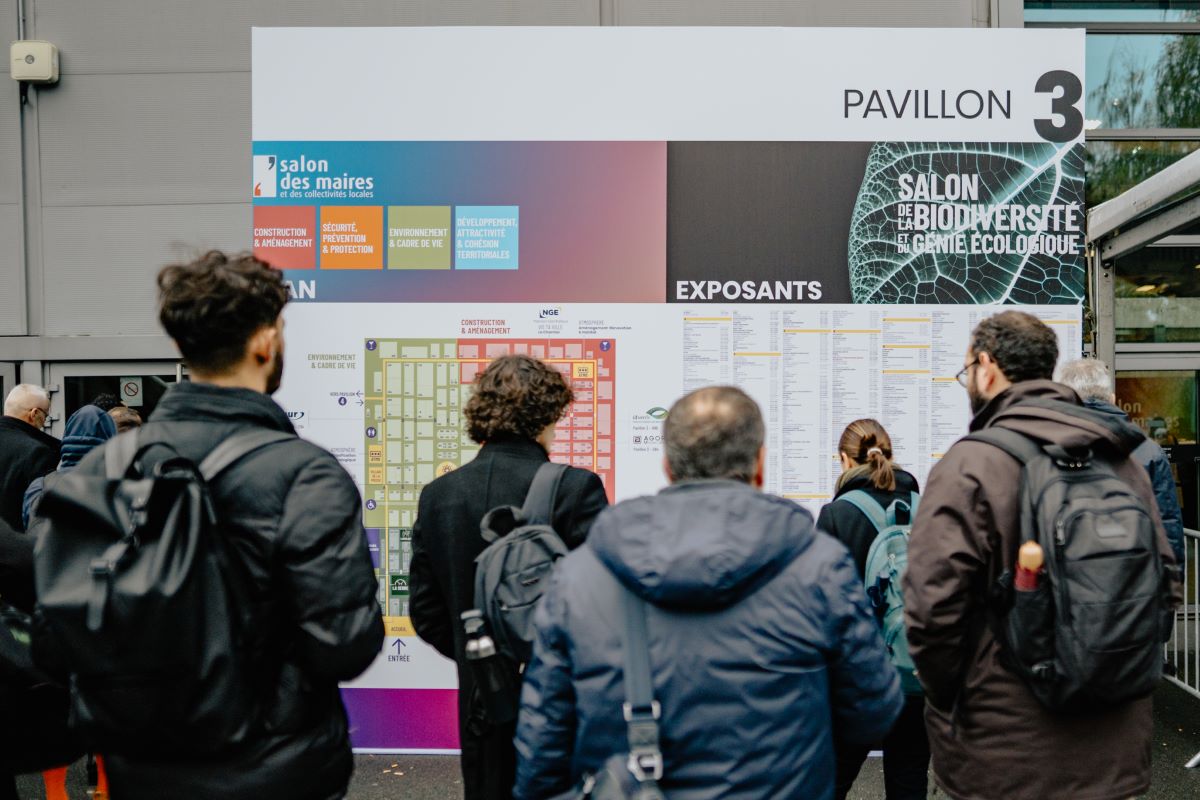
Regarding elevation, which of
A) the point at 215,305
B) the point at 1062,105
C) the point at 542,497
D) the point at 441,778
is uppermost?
the point at 1062,105

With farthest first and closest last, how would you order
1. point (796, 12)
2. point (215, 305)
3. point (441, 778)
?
1. point (796, 12)
2. point (441, 778)
3. point (215, 305)

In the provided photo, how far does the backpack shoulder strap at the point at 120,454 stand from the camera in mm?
1692

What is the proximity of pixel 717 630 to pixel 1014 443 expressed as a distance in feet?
3.83

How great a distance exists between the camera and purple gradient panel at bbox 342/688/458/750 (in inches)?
181

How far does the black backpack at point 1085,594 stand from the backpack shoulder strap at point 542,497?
1.20 m

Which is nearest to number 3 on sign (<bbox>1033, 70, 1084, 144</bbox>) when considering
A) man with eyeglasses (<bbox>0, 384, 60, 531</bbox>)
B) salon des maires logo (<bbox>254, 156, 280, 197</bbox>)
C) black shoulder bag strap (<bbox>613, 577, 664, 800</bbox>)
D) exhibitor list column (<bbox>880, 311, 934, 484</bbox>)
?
exhibitor list column (<bbox>880, 311, 934, 484</bbox>)

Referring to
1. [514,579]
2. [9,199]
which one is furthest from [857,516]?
[9,199]

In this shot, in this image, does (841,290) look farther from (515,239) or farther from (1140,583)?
(1140,583)

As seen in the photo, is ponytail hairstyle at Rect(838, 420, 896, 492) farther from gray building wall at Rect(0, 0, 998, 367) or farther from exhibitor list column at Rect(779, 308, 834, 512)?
gray building wall at Rect(0, 0, 998, 367)

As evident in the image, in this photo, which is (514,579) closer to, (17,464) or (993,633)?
(993,633)

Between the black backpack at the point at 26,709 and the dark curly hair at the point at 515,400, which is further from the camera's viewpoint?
the dark curly hair at the point at 515,400

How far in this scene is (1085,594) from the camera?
2102 millimetres

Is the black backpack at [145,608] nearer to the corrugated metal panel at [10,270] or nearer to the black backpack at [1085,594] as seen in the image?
the black backpack at [1085,594]

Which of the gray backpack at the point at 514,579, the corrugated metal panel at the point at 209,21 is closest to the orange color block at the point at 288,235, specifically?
the corrugated metal panel at the point at 209,21
